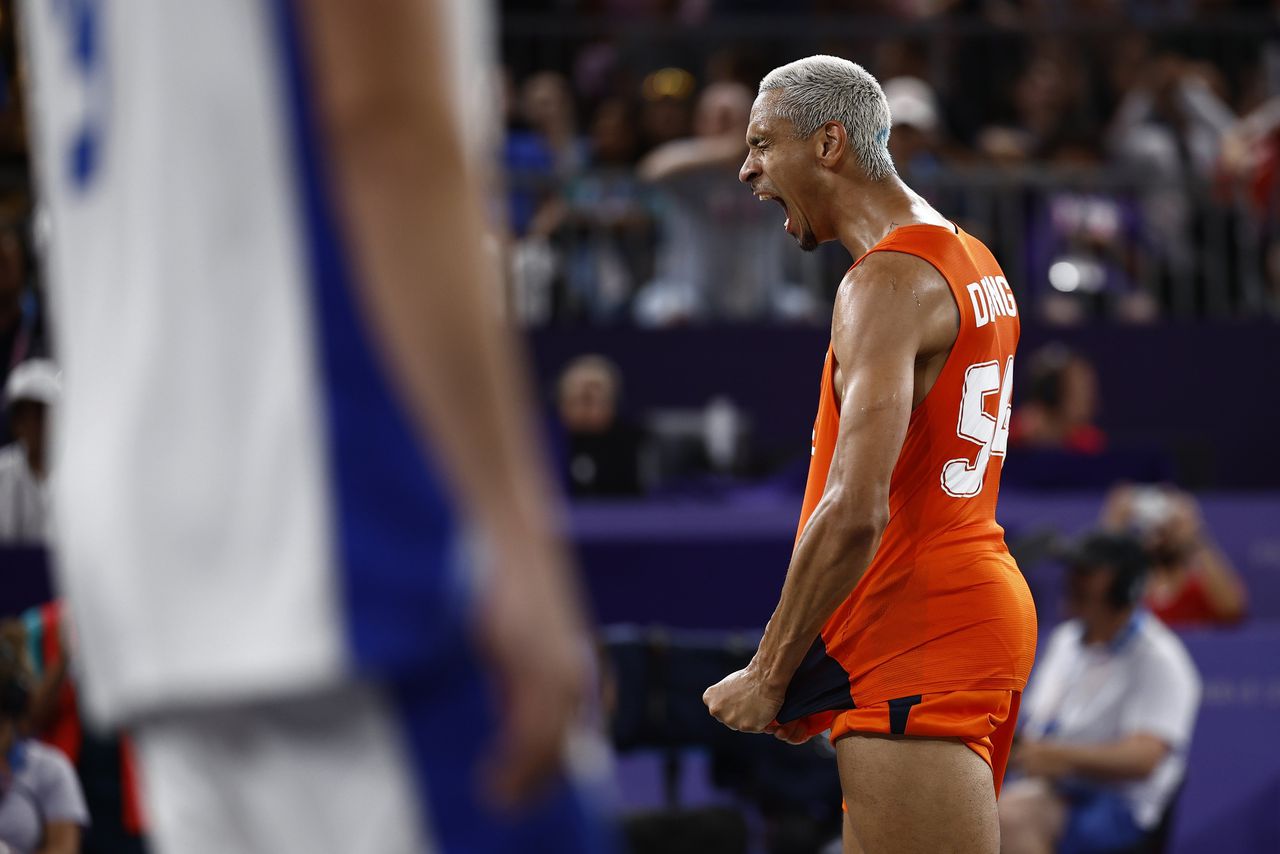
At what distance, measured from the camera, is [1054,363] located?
9.14m

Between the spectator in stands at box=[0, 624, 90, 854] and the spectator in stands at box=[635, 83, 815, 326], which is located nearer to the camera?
the spectator in stands at box=[0, 624, 90, 854]

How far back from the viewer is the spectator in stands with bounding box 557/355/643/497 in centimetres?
899

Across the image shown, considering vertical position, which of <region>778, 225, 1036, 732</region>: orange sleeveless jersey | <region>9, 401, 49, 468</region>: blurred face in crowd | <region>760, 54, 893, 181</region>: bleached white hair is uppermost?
<region>760, 54, 893, 181</region>: bleached white hair

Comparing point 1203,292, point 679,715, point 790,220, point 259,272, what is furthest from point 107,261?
point 1203,292

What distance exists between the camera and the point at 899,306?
11.0 feet

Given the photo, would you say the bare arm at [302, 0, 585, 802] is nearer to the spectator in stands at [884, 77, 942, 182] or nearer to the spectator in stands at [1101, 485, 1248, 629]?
the spectator in stands at [884, 77, 942, 182]

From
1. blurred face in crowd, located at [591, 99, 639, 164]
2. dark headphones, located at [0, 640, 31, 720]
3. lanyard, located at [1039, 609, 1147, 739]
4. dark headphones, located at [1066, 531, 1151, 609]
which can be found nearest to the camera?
dark headphones, located at [0, 640, 31, 720]

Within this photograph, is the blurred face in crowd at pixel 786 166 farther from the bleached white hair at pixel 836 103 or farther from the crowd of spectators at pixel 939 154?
the crowd of spectators at pixel 939 154

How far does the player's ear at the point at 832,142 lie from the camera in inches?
138

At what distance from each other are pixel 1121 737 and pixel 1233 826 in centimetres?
130

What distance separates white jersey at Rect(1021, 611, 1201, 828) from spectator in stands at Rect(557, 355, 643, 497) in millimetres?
→ 2641

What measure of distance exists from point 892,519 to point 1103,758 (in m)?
3.64

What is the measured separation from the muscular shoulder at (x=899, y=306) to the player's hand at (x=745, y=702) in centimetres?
69

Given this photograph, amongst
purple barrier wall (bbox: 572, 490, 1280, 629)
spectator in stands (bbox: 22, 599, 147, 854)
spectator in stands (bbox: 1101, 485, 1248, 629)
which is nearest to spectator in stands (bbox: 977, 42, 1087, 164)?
purple barrier wall (bbox: 572, 490, 1280, 629)
